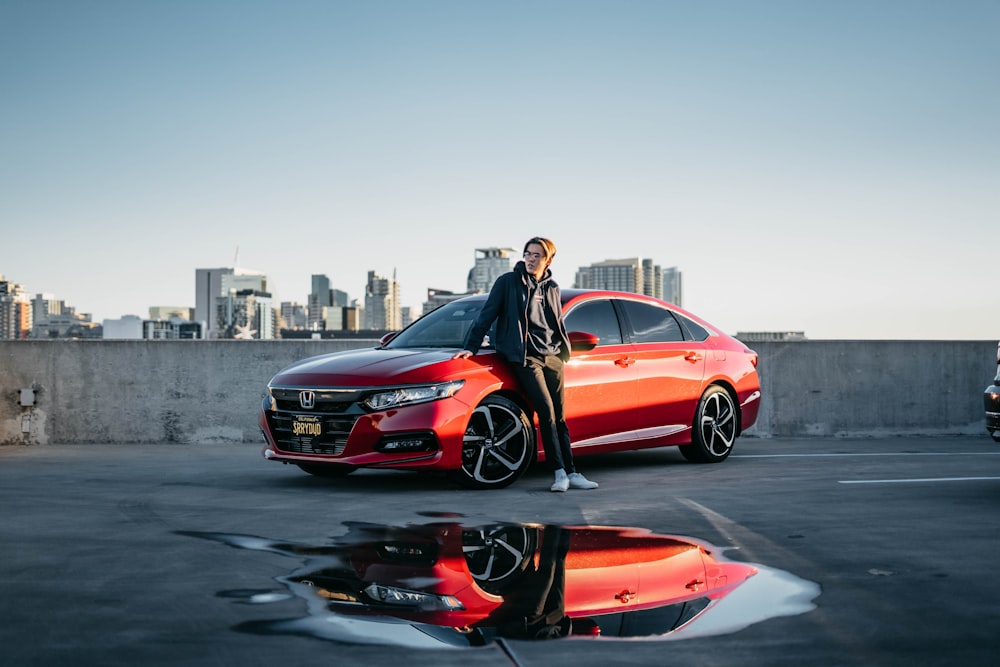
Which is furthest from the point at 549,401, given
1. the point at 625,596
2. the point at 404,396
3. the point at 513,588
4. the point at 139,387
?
the point at 139,387

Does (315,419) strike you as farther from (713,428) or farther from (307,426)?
(713,428)

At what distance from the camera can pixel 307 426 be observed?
8078 millimetres

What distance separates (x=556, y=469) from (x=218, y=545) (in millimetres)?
3000

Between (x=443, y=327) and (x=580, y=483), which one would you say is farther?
(x=443, y=327)

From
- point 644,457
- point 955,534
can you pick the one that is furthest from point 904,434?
point 955,534

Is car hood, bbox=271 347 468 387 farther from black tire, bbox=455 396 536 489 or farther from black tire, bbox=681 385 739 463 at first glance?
black tire, bbox=681 385 739 463

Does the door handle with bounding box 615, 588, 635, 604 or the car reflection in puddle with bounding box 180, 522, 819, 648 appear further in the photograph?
the door handle with bounding box 615, 588, 635, 604

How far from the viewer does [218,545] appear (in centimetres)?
566

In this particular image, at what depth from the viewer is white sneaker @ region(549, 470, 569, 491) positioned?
7.91 metres

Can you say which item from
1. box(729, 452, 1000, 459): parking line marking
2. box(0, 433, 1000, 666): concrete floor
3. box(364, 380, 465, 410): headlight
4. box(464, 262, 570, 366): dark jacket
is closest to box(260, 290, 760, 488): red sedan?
box(364, 380, 465, 410): headlight

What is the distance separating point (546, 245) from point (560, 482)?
175cm

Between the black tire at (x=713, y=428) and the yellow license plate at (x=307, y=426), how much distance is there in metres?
3.53

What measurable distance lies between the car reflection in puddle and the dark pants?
2.07 m

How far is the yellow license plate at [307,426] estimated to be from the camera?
26.3 feet
